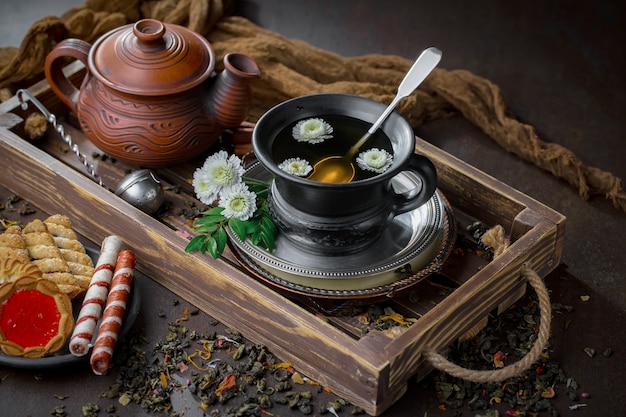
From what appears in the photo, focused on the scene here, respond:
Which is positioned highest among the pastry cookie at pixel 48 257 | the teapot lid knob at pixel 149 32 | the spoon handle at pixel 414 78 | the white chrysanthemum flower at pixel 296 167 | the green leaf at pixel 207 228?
the spoon handle at pixel 414 78

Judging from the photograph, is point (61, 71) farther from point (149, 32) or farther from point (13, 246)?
point (13, 246)

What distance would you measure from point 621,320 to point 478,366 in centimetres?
32

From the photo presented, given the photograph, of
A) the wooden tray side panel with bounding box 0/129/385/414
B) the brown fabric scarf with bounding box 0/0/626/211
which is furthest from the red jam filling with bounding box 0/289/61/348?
the brown fabric scarf with bounding box 0/0/626/211

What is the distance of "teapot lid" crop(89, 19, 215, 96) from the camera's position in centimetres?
189

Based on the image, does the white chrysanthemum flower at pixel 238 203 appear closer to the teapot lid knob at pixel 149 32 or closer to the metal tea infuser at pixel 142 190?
the metal tea infuser at pixel 142 190

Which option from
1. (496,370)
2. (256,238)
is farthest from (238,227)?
(496,370)

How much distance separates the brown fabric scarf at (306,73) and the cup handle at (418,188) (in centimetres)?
51

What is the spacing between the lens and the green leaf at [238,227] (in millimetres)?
1777

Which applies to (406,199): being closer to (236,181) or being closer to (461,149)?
(236,181)

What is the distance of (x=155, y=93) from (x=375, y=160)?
47 centimetres

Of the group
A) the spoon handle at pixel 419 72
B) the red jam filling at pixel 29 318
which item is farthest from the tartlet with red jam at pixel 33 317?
the spoon handle at pixel 419 72

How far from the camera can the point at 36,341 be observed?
165cm

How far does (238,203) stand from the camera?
180 centimetres

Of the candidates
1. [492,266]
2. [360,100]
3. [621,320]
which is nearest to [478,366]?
[492,266]
